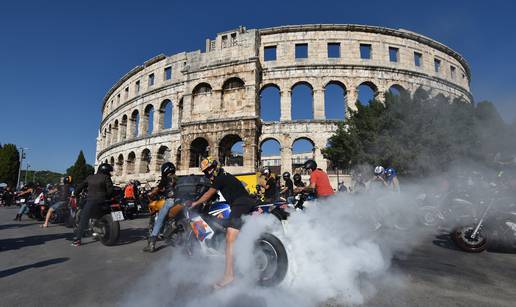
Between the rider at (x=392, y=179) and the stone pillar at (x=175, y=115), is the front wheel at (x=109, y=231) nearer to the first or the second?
the rider at (x=392, y=179)

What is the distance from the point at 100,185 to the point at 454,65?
119 feet

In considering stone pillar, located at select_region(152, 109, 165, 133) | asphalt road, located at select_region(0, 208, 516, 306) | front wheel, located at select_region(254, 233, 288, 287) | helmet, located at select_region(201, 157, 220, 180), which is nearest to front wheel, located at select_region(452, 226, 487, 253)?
asphalt road, located at select_region(0, 208, 516, 306)

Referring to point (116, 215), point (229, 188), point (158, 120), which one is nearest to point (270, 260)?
point (229, 188)

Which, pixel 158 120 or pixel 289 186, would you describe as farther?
pixel 158 120

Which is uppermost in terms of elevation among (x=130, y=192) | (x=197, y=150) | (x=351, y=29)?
(x=351, y=29)

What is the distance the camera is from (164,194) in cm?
589

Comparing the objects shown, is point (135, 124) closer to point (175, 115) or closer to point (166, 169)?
point (175, 115)

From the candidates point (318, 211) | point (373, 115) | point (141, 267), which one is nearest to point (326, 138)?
point (373, 115)

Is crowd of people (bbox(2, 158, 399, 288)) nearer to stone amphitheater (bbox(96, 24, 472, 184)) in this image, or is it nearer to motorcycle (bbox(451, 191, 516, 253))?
motorcycle (bbox(451, 191, 516, 253))

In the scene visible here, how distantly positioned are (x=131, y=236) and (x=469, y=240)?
780 centimetres

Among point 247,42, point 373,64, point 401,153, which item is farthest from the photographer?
point 373,64

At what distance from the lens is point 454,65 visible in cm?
2989

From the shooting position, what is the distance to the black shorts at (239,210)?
10.6ft

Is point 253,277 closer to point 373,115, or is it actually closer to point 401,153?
point 401,153
